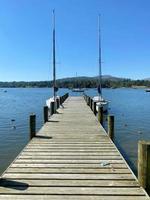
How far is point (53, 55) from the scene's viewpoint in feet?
94.3

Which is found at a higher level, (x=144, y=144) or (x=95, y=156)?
(x=144, y=144)

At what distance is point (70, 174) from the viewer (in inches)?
293

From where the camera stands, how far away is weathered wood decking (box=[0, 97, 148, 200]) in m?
6.18

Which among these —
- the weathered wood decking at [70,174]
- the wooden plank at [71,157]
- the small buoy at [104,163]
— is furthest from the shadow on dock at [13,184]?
the small buoy at [104,163]

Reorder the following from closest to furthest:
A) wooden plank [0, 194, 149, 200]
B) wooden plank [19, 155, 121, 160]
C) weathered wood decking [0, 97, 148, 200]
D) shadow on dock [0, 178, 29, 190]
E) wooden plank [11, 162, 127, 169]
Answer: wooden plank [0, 194, 149, 200] < weathered wood decking [0, 97, 148, 200] < shadow on dock [0, 178, 29, 190] < wooden plank [11, 162, 127, 169] < wooden plank [19, 155, 121, 160]

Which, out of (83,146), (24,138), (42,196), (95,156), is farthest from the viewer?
(24,138)

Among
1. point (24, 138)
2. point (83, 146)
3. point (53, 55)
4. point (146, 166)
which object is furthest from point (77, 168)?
point (53, 55)

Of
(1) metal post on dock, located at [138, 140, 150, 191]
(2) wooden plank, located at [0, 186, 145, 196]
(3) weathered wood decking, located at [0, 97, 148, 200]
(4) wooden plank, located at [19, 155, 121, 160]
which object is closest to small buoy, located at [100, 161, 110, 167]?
(3) weathered wood decking, located at [0, 97, 148, 200]

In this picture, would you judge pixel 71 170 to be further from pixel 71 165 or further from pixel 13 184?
pixel 13 184

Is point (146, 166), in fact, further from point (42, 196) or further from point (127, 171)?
point (42, 196)

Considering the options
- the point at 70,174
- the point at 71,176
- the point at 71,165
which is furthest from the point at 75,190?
the point at 71,165

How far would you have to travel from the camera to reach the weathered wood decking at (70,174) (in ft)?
20.3

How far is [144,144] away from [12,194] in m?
2.83

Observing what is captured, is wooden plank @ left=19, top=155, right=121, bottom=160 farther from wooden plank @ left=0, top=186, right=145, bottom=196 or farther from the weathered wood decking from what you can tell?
wooden plank @ left=0, top=186, right=145, bottom=196
